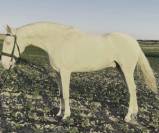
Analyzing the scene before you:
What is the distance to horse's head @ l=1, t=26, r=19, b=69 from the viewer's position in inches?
557

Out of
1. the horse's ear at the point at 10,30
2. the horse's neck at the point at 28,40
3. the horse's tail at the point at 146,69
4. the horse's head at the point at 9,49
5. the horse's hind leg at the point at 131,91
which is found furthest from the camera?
the horse's tail at the point at 146,69

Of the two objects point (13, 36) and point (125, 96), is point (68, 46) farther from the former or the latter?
point (125, 96)

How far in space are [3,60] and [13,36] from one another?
34.5 inches

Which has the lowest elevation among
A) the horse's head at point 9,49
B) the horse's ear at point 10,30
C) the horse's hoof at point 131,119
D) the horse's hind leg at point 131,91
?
the horse's hoof at point 131,119

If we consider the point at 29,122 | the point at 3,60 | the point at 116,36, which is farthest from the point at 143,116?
the point at 3,60

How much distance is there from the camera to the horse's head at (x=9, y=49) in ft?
46.4

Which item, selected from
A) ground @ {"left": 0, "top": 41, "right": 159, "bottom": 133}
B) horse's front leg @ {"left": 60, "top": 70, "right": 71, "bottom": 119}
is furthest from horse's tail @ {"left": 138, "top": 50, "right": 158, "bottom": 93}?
horse's front leg @ {"left": 60, "top": 70, "right": 71, "bottom": 119}

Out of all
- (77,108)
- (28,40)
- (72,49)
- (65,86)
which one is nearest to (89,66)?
(72,49)

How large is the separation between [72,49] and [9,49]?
6.57 ft

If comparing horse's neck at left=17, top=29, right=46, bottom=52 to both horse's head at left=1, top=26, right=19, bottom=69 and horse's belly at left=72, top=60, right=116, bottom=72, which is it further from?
horse's belly at left=72, top=60, right=116, bottom=72

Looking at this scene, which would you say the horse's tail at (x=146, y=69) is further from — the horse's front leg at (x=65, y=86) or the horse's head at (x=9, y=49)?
the horse's head at (x=9, y=49)

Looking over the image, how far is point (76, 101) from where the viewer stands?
19.1 metres

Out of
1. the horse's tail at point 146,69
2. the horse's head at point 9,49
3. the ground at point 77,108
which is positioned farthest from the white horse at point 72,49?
the ground at point 77,108

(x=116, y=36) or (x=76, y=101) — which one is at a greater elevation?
(x=116, y=36)
